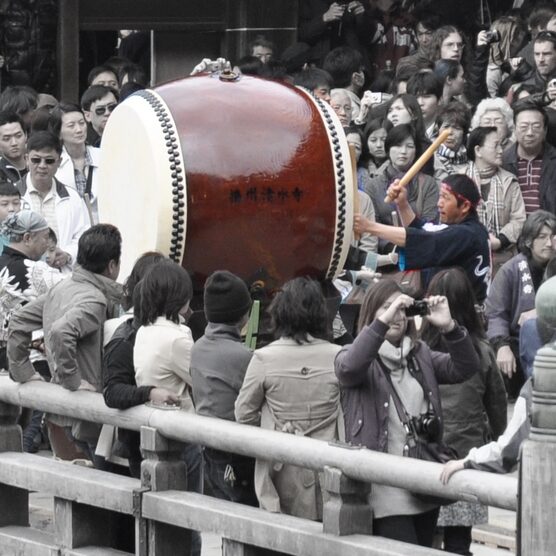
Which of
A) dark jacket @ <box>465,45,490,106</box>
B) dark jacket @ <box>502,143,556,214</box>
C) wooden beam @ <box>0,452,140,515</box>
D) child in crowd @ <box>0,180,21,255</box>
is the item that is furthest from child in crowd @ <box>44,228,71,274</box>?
dark jacket @ <box>465,45,490,106</box>

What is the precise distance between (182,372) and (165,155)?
146cm

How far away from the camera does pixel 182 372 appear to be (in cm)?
709

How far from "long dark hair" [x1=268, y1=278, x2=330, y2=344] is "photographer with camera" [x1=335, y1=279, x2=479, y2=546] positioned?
16 cm

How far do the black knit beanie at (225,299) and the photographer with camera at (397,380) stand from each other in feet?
1.88

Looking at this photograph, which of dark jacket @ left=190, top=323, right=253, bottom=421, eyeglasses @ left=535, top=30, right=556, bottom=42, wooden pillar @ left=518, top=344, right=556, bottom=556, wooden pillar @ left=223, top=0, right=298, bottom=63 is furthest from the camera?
wooden pillar @ left=223, top=0, right=298, bottom=63

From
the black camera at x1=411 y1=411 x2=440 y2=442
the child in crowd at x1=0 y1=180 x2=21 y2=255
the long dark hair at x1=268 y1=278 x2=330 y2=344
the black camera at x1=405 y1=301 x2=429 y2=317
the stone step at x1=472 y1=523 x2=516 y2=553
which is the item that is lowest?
the stone step at x1=472 y1=523 x2=516 y2=553

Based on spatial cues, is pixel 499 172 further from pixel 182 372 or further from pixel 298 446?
pixel 298 446

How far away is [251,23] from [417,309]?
8.15 m

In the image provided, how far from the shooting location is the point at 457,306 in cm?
723

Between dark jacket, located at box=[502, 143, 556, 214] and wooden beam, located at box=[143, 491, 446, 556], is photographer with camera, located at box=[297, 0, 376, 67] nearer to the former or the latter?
dark jacket, located at box=[502, 143, 556, 214]

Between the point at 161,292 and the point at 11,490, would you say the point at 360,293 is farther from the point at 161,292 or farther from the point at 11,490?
the point at 161,292

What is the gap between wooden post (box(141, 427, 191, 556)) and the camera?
6820mm

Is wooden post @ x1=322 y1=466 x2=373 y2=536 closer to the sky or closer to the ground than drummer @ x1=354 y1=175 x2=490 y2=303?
closer to the ground

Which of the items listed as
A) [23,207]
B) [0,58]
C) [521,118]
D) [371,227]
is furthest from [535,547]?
[0,58]
